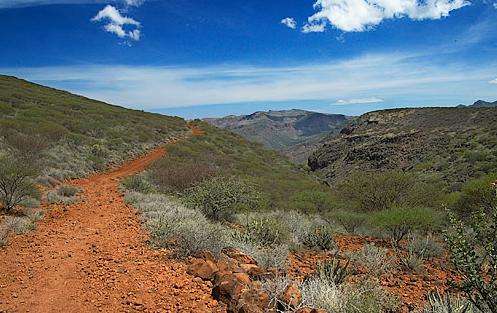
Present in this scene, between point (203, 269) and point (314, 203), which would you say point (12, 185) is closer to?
point (203, 269)

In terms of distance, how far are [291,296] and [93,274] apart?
Answer: 3.51 metres

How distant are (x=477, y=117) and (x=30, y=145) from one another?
53943 mm

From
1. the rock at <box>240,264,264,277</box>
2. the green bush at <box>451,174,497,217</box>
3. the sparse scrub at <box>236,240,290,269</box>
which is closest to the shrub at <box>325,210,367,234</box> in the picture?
the green bush at <box>451,174,497,217</box>

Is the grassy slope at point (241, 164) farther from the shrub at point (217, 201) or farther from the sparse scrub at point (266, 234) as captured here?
the sparse scrub at point (266, 234)

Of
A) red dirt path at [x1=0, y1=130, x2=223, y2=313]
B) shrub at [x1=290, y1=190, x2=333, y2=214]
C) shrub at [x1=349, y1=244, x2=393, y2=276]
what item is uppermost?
red dirt path at [x1=0, y1=130, x2=223, y2=313]

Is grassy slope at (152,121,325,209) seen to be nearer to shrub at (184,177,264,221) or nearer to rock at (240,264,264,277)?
shrub at (184,177,264,221)

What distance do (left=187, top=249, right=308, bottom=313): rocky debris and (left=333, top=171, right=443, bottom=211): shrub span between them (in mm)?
12114

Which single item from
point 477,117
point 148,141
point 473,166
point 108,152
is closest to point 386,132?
point 477,117

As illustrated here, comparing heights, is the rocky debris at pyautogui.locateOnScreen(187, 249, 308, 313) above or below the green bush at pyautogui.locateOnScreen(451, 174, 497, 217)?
above

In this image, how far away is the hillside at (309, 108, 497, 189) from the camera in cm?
3700

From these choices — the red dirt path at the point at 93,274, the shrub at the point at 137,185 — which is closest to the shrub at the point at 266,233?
the red dirt path at the point at 93,274

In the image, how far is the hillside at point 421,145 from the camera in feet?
121

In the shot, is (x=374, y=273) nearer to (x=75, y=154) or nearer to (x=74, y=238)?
(x=74, y=238)

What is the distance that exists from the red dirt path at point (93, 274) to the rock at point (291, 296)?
958mm
